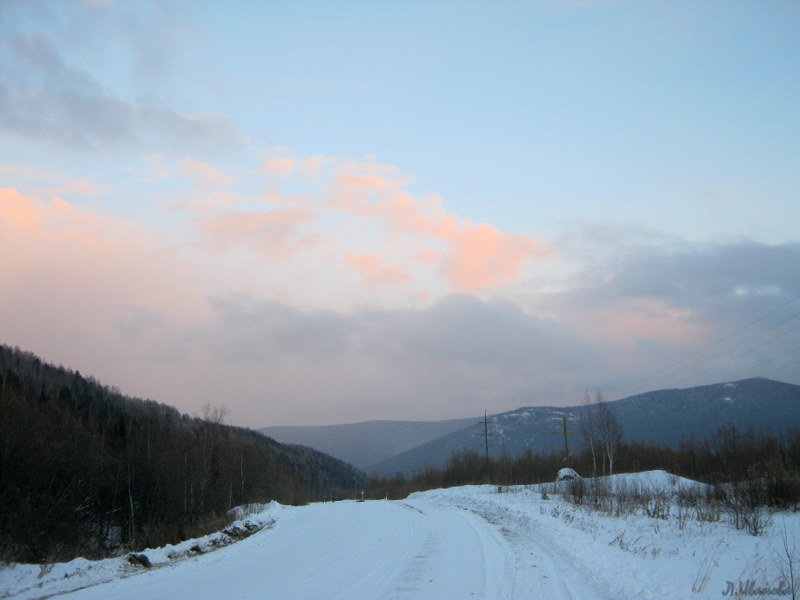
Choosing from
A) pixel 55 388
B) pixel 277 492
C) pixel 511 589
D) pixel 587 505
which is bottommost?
pixel 277 492

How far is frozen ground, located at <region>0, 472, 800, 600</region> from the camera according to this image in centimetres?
961

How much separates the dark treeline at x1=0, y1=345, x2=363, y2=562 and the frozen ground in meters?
5.90

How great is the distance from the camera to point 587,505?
83.1ft

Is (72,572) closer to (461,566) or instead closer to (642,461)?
(461,566)

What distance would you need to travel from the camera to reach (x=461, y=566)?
11617 millimetres

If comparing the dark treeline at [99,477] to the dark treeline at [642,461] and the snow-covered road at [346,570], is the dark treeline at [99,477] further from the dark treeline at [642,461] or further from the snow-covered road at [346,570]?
the dark treeline at [642,461]

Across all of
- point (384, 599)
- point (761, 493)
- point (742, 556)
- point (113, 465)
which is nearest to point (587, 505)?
point (761, 493)

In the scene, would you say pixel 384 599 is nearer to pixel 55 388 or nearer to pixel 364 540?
pixel 364 540

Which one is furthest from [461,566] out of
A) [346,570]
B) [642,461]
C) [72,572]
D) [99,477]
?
[642,461]

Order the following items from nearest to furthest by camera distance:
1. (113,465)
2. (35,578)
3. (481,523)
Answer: (35,578) → (481,523) → (113,465)

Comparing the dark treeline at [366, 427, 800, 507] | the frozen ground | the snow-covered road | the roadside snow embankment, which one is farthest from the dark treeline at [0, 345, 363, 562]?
the dark treeline at [366, 427, 800, 507]

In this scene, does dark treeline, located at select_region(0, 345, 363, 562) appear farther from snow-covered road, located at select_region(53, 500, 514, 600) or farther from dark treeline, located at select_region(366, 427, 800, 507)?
dark treeline, located at select_region(366, 427, 800, 507)

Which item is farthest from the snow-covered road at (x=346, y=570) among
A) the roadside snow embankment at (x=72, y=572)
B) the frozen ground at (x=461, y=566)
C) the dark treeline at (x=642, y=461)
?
the dark treeline at (x=642, y=461)

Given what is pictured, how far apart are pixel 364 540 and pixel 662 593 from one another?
971cm
